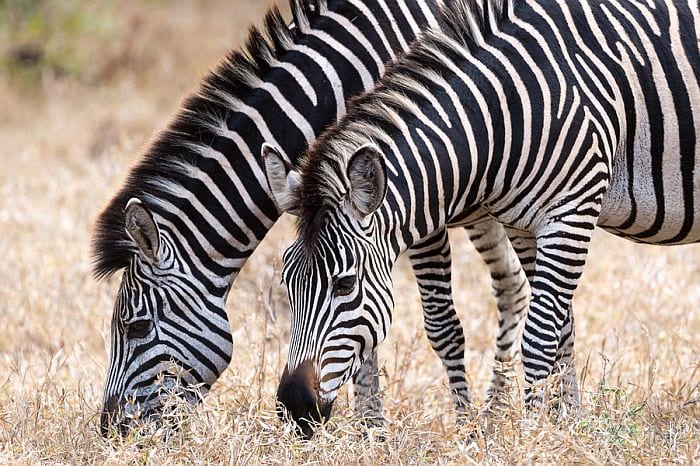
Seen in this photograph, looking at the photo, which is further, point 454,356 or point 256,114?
point 454,356

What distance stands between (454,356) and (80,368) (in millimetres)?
2220

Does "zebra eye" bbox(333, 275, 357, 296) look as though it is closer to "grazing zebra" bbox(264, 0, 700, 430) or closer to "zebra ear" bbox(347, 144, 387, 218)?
"grazing zebra" bbox(264, 0, 700, 430)

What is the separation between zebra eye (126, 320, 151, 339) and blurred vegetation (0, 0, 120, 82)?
411 inches

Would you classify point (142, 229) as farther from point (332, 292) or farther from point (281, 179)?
point (332, 292)

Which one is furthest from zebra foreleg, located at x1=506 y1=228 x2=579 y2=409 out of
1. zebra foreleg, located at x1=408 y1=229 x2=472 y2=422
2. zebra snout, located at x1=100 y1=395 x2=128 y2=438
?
zebra snout, located at x1=100 y1=395 x2=128 y2=438

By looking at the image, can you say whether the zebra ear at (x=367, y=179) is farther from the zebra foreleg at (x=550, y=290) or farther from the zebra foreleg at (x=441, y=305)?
the zebra foreleg at (x=441, y=305)

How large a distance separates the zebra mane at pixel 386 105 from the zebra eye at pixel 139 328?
3.26 ft

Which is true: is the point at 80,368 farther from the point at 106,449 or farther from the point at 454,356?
the point at 454,356

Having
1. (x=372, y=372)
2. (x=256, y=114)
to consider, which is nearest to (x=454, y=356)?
(x=372, y=372)

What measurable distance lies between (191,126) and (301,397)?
165cm

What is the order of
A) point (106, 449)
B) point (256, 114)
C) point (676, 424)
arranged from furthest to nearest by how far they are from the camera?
point (256, 114) < point (676, 424) < point (106, 449)

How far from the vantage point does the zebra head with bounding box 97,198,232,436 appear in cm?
464

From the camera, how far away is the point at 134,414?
14.7 feet

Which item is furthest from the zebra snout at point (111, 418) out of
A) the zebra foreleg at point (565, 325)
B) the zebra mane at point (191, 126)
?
the zebra foreleg at point (565, 325)
